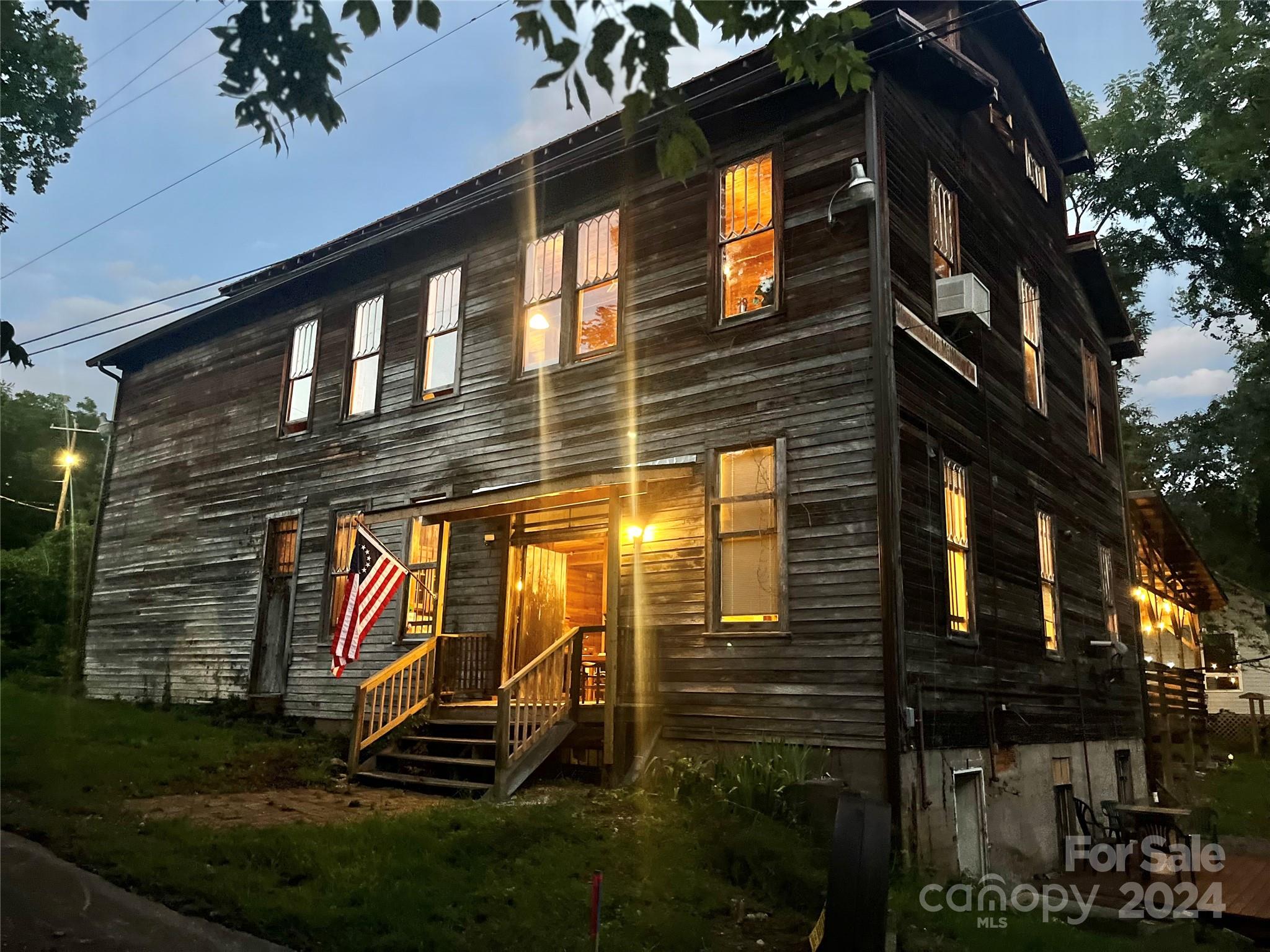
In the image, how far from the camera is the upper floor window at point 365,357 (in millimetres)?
16188

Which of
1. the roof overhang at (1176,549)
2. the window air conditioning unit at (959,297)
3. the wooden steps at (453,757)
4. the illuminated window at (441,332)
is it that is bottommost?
the wooden steps at (453,757)

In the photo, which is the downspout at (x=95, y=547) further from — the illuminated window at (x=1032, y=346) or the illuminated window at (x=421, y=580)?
the illuminated window at (x=1032, y=346)

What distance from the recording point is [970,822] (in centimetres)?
1116

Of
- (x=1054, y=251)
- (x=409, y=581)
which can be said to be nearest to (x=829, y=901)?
(x=409, y=581)

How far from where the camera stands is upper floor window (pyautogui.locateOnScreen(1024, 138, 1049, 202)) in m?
16.7

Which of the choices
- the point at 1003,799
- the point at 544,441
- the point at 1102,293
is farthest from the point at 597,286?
the point at 1102,293

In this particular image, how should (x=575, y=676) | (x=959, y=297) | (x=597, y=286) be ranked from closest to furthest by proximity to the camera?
(x=575, y=676)
(x=959, y=297)
(x=597, y=286)

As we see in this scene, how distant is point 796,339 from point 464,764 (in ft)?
20.0

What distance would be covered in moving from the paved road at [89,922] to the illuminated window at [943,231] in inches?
406

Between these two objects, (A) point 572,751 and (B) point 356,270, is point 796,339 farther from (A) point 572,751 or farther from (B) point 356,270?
(B) point 356,270

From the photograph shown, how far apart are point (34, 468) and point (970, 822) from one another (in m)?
35.9

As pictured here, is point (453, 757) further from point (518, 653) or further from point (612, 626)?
point (612, 626)

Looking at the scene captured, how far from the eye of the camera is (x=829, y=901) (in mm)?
5125

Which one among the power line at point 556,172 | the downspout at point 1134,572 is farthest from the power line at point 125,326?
the downspout at point 1134,572
